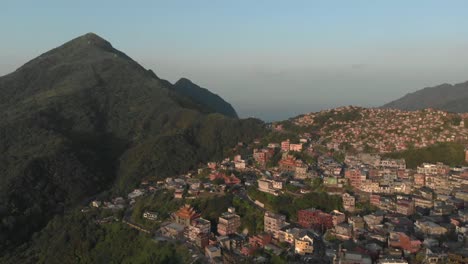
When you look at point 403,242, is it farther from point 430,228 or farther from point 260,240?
point 260,240

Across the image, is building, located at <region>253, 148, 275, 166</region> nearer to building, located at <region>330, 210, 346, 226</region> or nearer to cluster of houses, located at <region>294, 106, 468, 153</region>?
cluster of houses, located at <region>294, 106, 468, 153</region>

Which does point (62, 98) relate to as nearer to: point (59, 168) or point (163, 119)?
point (163, 119)

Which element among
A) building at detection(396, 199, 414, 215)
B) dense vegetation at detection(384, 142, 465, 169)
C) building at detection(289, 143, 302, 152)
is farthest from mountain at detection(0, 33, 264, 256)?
building at detection(396, 199, 414, 215)

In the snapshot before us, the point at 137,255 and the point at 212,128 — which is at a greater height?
the point at 212,128

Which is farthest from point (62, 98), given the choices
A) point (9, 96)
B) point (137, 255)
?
point (137, 255)

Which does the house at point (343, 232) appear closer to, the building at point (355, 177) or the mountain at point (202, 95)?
the building at point (355, 177)

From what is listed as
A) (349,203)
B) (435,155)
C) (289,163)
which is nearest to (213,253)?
(349,203)

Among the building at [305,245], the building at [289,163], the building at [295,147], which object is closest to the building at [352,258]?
the building at [305,245]
